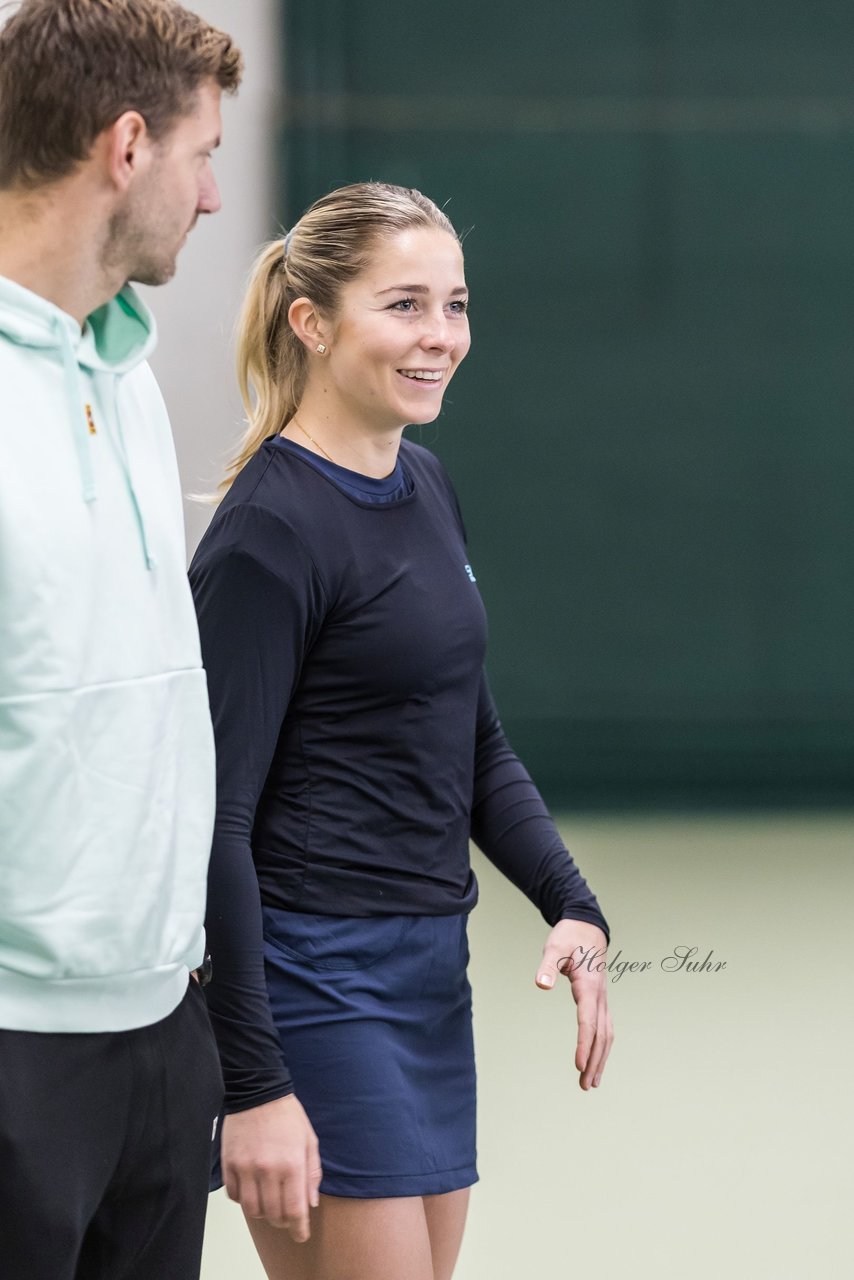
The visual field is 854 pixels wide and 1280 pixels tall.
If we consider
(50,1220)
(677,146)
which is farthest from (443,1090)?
(677,146)

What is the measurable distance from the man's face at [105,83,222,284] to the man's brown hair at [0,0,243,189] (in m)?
0.02

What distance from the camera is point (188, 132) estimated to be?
46.3 inches

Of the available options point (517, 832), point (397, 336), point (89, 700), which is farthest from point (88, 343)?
point (517, 832)

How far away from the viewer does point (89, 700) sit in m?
1.12

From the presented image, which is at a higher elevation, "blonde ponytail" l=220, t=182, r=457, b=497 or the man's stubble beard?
the man's stubble beard

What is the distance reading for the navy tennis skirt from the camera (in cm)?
160

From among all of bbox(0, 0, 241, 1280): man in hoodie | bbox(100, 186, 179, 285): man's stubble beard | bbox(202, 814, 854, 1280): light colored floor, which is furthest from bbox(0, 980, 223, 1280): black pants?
bbox(100, 186, 179, 285): man's stubble beard

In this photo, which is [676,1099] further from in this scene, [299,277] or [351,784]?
[299,277]

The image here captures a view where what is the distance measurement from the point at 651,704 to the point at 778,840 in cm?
63

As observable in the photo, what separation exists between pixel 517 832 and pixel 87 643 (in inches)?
32.1

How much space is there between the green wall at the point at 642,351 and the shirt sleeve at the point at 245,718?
3.59 metres

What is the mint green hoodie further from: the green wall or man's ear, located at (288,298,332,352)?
the green wall

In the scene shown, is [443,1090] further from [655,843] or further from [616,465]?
[616,465]
